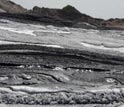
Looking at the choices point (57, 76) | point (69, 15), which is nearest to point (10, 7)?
point (69, 15)

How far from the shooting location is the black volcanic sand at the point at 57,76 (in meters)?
1.40

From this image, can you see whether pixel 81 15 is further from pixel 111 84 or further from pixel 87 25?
pixel 111 84

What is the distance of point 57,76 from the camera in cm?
154

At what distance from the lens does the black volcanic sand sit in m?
1.40

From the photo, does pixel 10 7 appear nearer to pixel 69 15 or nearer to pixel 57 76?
pixel 69 15

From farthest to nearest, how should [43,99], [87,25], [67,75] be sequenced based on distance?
[87,25]
[67,75]
[43,99]

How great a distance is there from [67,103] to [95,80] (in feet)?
0.68

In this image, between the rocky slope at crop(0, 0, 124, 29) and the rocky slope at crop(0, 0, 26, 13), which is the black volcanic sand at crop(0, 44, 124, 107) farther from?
the rocky slope at crop(0, 0, 26, 13)

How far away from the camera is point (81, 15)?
3.07 meters

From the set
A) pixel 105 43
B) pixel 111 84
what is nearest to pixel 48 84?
pixel 111 84

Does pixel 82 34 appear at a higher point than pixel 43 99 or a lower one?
higher

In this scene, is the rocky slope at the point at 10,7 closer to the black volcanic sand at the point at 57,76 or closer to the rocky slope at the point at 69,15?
the rocky slope at the point at 69,15

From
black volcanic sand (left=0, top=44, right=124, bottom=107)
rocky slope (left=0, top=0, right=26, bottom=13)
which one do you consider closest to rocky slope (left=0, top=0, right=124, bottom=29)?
rocky slope (left=0, top=0, right=26, bottom=13)

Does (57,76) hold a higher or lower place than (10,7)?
lower
